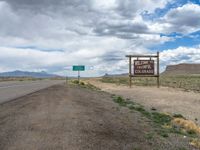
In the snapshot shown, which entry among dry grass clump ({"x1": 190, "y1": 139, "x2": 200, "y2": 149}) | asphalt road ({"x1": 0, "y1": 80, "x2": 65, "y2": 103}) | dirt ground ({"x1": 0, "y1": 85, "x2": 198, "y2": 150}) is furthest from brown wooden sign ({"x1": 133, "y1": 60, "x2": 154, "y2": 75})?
dry grass clump ({"x1": 190, "y1": 139, "x2": 200, "y2": 149})

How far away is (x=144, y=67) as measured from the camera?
135 feet

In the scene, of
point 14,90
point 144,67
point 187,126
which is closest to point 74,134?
point 187,126

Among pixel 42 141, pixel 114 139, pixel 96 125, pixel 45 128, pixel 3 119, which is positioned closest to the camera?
pixel 42 141

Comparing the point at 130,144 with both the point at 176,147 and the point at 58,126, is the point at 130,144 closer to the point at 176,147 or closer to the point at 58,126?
the point at 176,147

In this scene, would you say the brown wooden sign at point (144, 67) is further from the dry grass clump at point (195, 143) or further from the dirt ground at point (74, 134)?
the dry grass clump at point (195, 143)

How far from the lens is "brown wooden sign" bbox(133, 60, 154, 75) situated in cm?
4112

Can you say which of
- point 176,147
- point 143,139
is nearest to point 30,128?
point 143,139

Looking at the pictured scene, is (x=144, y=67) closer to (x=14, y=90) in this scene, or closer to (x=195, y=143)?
(x=14, y=90)

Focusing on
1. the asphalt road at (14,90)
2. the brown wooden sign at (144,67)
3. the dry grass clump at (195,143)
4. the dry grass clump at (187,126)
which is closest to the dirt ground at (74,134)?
the dry grass clump at (195,143)

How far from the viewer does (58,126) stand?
9977 mm

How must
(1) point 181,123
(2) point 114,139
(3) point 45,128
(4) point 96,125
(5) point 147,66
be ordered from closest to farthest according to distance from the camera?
(2) point 114,139 < (3) point 45,128 < (4) point 96,125 < (1) point 181,123 < (5) point 147,66

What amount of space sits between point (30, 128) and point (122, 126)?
9.48ft

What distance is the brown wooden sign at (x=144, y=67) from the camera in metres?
41.1

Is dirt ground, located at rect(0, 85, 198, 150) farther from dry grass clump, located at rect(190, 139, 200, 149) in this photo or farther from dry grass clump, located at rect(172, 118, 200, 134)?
dry grass clump, located at rect(172, 118, 200, 134)
